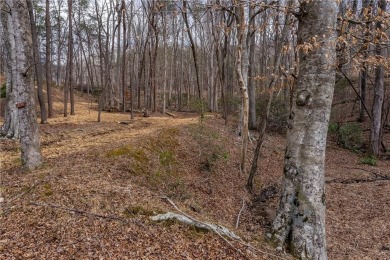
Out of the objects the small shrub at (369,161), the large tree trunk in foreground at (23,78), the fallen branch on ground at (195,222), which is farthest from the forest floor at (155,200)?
the large tree trunk in foreground at (23,78)

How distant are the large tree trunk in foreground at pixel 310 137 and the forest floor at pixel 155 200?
407 mm

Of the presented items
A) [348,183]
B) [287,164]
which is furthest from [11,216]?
[348,183]

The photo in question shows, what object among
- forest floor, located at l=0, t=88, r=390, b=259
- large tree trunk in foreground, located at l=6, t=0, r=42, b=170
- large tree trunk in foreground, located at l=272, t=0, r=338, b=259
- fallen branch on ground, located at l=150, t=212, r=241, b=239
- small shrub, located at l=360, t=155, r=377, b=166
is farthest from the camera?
small shrub, located at l=360, t=155, r=377, b=166

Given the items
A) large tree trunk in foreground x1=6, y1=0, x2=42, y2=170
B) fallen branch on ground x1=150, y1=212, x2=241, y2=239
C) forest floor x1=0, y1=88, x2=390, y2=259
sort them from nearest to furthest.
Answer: forest floor x1=0, y1=88, x2=390, y2=259 < fallen branch on ground x1=150, y1=212, x2=241, y2=239 < large tree trunk in foreground x1=6, y1=0, x2=42, y2=170

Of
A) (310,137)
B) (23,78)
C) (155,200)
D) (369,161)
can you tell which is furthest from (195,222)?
(369,161)

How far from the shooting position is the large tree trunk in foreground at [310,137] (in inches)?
142

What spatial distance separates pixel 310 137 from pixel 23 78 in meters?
4.59

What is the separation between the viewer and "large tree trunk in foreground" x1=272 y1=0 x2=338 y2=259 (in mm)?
3602

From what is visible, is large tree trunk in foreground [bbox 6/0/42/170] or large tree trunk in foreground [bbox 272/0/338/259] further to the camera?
large tree trunk in foreground [bbox 6/0/42/170]

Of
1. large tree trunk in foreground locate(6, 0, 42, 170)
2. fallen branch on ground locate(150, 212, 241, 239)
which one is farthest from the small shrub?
large tree trunk in foreground locate(6, 0, 42, 170)

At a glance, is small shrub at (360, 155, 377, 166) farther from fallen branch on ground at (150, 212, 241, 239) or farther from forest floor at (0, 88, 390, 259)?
fallen branch on ground at (150, 212, 241, 239)

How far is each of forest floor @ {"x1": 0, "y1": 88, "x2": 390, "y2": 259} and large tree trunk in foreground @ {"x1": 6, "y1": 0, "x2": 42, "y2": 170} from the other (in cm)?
52

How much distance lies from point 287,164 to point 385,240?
2727 millimetres

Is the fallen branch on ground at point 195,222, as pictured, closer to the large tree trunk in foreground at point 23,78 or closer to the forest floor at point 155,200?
the forest floor at point 155,200
